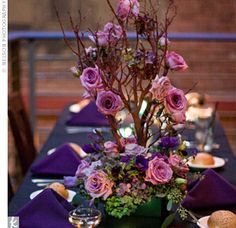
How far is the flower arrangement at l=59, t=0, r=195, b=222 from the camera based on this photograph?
1303 millimetres

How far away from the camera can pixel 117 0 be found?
1.40m

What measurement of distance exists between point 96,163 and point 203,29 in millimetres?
4505

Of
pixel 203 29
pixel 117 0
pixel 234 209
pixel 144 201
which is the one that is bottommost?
pixel 203 29

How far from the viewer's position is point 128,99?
1.36 meters

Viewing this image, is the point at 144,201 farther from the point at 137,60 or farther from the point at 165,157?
the point at 137,60

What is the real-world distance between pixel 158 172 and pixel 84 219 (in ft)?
0.62

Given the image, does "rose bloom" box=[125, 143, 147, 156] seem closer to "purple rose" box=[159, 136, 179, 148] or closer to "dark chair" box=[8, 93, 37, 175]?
"purple rose" box=[159, 136, 179, 148]

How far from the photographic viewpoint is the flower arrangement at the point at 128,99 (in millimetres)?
1303

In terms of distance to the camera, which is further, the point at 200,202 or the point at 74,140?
the point at 74,140

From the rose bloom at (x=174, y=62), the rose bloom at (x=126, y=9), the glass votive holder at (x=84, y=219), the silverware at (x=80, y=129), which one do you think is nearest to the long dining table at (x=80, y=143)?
the silverware at (x=80, y=129)

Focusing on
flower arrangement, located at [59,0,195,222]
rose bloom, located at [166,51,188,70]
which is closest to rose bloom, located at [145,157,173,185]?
flower arrangement, located at [59,0,195,222]

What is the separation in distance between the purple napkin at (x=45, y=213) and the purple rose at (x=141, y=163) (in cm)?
19

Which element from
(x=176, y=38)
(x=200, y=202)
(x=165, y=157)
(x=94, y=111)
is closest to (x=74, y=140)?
(x=94, y=111)

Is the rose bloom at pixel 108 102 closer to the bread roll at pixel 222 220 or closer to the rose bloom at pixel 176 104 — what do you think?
the rose bloom at pixel 176 104
